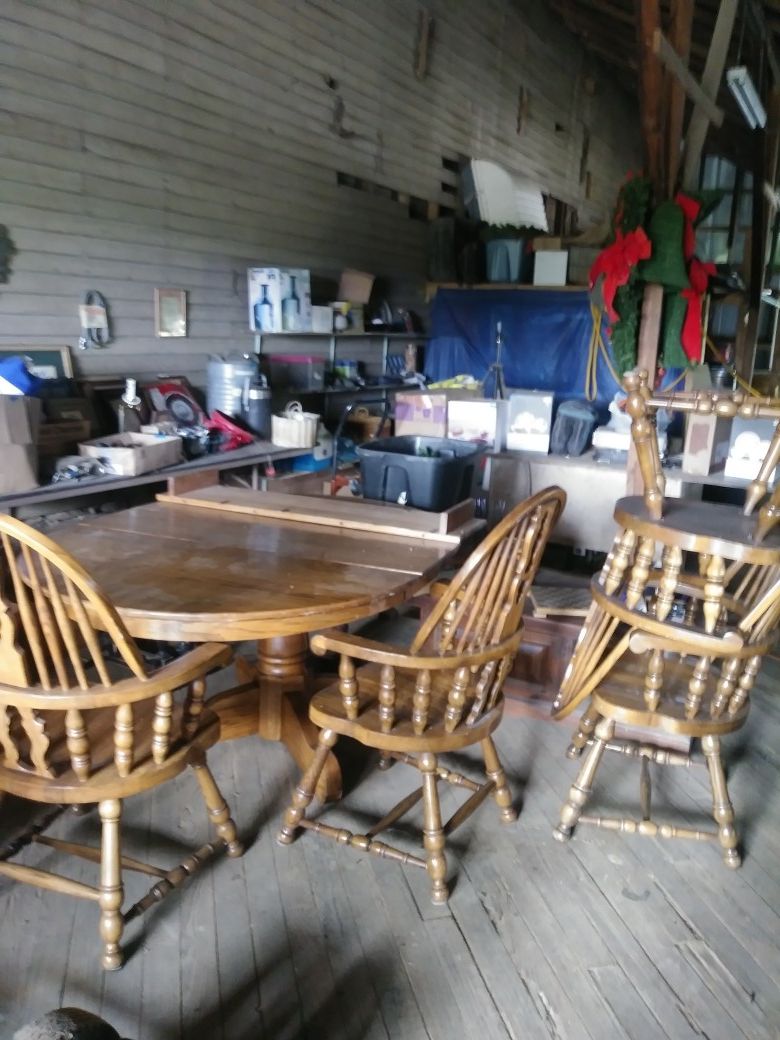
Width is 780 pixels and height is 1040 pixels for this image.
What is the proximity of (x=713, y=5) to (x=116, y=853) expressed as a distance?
6.09 meters

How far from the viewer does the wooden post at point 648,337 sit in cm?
388

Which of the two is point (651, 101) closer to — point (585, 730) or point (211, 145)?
point (211, 145)

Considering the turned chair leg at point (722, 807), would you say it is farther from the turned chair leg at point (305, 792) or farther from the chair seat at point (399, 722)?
the turned chair leg at point (305, 792)

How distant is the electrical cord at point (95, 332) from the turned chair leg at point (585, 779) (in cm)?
288

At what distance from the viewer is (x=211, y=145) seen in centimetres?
415

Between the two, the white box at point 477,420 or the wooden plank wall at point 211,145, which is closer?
the wooden plank wall at point 211,145

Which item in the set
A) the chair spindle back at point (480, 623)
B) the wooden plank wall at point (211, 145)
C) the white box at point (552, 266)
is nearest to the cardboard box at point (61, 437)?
the wooden plank wall at point (211, 145)

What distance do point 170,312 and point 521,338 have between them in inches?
113

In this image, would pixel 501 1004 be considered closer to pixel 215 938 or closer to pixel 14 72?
pixel 215 938

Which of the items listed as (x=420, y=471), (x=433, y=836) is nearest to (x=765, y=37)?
(x=420, y=471)

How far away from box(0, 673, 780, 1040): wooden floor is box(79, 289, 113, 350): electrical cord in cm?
223

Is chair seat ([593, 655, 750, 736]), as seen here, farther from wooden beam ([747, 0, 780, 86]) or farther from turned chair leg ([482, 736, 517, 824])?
wooden beam ([747, 0, 780, 86])

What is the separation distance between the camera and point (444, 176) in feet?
20.9

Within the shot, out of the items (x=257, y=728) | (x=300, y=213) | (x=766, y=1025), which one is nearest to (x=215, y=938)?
(x=257, y=728)
